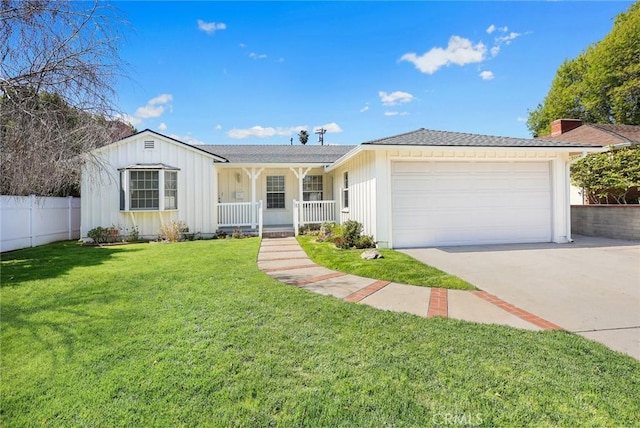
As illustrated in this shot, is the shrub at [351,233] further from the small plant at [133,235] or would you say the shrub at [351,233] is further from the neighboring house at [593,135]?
the neighboring house at [593,135]

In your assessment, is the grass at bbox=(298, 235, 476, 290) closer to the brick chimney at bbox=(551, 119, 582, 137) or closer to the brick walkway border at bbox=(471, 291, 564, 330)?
the brick walkway border at bbox=(471, 291, 564, 330)

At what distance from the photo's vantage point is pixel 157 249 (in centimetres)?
873

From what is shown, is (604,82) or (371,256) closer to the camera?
(371,256)

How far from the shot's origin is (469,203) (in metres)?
9.09

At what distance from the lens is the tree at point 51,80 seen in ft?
15.7

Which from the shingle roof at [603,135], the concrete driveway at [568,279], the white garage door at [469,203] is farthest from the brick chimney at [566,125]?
the white garage door at [469,203]

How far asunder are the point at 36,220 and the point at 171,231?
13.0 ft

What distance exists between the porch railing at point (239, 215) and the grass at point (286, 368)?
7.76 meters

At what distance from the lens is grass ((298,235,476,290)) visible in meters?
5.18

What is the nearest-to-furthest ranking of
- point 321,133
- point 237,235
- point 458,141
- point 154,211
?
point 458,141
point 154,211
point 237,235
point 321,133

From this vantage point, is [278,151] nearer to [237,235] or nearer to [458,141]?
[237,235]

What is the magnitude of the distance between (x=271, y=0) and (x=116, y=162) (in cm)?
764

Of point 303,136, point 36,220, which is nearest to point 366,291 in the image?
point 36,220

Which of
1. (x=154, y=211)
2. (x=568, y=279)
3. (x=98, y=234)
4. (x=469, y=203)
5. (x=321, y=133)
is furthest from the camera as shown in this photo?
(x=321, y=133)
